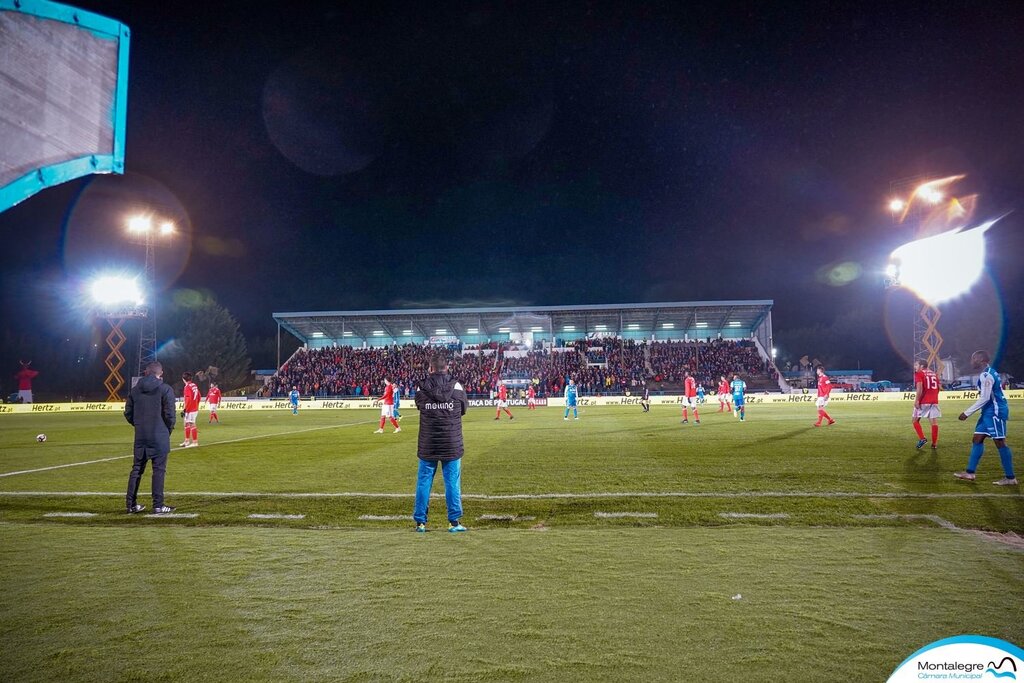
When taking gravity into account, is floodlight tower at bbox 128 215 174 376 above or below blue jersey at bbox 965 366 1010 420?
above

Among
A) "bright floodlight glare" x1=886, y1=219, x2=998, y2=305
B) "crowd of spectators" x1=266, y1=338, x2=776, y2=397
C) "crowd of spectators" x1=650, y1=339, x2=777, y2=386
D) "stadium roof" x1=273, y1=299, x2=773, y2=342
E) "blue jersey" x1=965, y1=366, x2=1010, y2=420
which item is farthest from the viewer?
"stadium roof" x1=273, y1=299, x2=773, y2=342

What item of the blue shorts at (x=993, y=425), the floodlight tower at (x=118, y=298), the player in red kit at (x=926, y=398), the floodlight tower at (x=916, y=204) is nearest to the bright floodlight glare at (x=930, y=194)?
the floodlight tower at (x=916, y=204)

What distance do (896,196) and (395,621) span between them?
39.4 metres

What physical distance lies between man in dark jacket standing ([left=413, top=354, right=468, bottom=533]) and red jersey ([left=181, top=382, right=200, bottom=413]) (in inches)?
474

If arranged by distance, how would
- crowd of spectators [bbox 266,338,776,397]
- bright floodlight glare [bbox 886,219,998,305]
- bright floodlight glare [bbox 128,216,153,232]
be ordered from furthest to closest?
crowd of spectators [bbox 266,338,776,397]
bright floodlight glare [bbox 128,216,153,232]
bright floodlight glare [bbox 886,219,998,305]

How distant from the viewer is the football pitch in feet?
10.3

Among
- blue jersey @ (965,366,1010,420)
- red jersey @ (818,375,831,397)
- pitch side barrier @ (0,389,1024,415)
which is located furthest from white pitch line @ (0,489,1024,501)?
pitch side barrier @ (0,389,1024,415)

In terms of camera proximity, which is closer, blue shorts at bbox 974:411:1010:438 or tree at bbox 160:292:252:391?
blue shorts at bbox 974:411:1010:438

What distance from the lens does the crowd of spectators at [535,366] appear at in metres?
49.9

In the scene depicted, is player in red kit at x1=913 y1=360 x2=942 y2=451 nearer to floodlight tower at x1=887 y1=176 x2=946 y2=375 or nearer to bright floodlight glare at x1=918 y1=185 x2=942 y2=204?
floodlight tower at x1=887 y1=176 x2=946 y2=375

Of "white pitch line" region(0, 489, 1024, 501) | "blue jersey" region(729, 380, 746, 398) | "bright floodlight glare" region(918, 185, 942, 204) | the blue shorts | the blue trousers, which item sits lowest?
"white pitch line" region(0, 489, 1024, 501)

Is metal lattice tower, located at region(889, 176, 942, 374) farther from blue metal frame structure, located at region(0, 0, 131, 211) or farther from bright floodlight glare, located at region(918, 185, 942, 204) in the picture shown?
blue metal frame structure, located at region(0, 0, 131, 211)

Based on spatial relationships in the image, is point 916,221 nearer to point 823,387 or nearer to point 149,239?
point 823,387

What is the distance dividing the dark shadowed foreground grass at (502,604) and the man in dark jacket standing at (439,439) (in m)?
0.48
